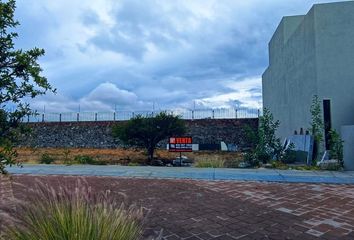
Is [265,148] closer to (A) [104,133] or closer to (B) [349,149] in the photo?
(B) [349,149]

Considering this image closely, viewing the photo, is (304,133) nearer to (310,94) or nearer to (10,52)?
(310,94)

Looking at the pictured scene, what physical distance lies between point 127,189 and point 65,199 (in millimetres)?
3861

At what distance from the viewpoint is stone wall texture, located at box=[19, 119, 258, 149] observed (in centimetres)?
2119

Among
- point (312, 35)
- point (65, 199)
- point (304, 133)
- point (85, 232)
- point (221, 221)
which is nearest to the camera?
point (85, 232)

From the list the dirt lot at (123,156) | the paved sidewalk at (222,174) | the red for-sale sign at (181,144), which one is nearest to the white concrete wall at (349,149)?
the paved sidewalk at (222,174)

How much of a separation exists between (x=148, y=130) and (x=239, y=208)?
335 inches

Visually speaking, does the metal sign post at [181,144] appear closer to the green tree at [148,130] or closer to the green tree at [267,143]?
the green tree at [148,130]

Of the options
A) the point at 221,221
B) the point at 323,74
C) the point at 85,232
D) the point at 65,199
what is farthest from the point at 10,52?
the point at 323,74

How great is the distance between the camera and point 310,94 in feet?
37.9

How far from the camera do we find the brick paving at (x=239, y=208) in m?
3.68

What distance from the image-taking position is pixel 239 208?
4754mm

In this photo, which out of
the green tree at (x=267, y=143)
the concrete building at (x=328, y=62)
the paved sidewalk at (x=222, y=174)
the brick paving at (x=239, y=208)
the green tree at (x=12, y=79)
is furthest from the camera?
the green tree at (x=267, y=143)

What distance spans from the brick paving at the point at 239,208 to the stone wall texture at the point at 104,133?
1379 centimetres

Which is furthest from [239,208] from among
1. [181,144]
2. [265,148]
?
[265,148]
